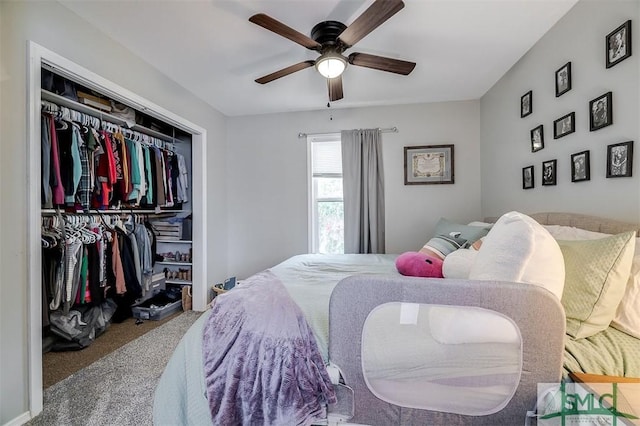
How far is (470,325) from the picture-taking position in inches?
34.3

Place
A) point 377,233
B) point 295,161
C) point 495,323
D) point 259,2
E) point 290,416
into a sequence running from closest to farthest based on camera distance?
point 495,323, point 290,416, point 259,2, point 377,233, point 295,161

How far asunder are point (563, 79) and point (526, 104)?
0.46 meters

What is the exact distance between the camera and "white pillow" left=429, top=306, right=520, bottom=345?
2.83 ft

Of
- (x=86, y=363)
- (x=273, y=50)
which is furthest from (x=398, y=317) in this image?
(x=86, y=363)

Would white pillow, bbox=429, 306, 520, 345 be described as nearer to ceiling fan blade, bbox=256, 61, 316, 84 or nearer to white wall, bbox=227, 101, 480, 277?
ceiling fan blade, bbox=256, 61, 316, 84

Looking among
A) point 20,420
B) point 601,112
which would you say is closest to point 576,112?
point 601,112

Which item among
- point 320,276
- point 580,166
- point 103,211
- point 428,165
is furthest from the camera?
point 428,165

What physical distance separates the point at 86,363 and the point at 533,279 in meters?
2.90

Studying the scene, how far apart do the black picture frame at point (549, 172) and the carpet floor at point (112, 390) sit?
2971 millimetres

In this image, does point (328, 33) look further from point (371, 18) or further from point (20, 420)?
point (20, 420)

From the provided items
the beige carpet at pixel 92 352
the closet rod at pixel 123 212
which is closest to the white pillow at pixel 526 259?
the beige carpet at pixel 92 352

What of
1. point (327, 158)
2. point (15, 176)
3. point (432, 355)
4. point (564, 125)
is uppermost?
point (327, 158)

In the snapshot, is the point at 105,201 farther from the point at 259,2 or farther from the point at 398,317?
the point at 398,317

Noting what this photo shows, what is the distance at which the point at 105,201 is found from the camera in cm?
236
